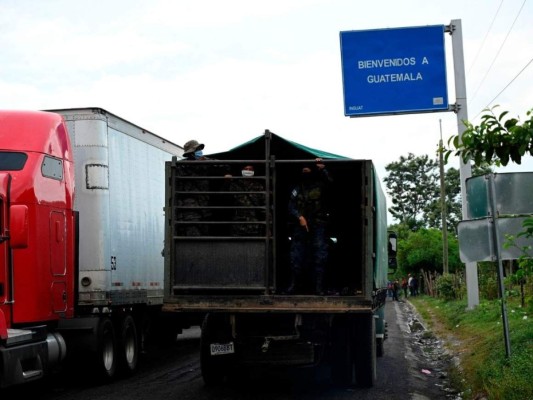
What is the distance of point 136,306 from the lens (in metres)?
14.8

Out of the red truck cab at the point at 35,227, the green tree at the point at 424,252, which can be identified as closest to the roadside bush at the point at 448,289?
the red truck cab at the point at 35,227

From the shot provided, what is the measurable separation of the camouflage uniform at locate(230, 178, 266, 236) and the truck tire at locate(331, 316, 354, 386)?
Answer: 1.85 m

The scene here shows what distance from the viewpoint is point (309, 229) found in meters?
10.9

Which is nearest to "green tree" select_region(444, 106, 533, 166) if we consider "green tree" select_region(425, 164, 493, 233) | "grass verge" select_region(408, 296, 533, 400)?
"grass verge" select_region(408, 296, 533, 400)

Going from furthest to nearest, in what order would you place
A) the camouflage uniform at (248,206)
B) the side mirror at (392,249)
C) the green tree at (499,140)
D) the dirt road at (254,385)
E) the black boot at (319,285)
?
the side mirror at (392,249) → the dirt road at (254,385) → the black boot at (319,285) → the camouflage uniform at (248,206) → the green tree at (499,140)

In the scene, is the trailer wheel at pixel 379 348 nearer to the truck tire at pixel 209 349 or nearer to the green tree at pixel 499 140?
the truck tire at pixel 209 349

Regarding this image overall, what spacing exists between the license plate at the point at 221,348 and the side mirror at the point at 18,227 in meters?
2.87

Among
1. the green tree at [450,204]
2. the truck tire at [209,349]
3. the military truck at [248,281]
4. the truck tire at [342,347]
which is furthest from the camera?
the green tree at [450,204]

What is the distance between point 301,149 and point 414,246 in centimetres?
5889

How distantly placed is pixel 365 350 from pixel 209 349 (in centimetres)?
213

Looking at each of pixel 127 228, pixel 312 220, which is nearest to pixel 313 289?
pixel 312 220

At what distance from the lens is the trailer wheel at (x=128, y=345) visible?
13242mm

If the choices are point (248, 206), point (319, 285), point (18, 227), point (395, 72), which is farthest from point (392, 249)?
point (18, 227)

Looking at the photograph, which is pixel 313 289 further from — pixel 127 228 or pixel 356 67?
pixel 356 67
